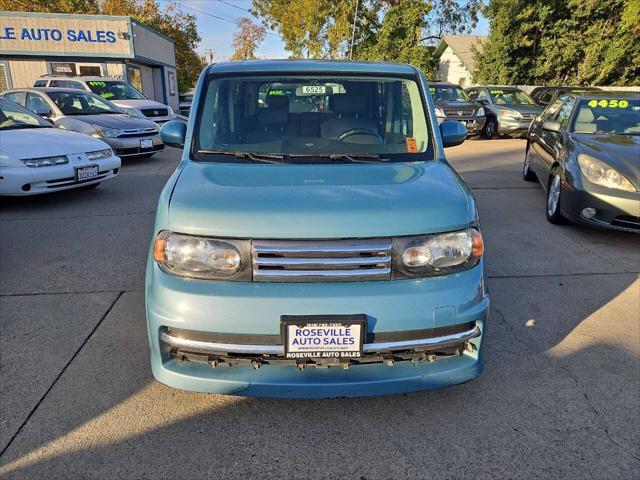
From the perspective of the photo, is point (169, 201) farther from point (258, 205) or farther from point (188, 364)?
point (188, 364)

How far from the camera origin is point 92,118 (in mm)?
10078

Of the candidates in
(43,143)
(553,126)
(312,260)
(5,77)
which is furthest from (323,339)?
(5,77)

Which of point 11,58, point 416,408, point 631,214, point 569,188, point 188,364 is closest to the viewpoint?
point 188,364

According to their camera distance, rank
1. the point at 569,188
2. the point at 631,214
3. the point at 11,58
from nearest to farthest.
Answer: the point at 631,214 < the point at 569,188 < the point at 11,58

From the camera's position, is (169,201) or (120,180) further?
(120,180)

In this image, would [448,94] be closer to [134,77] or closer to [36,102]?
[36,102]

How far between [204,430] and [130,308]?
1.66m

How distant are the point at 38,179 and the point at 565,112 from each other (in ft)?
24.6

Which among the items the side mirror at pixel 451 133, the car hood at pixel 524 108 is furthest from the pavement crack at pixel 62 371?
the car hood at pixel 524 108

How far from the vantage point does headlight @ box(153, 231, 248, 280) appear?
7.60 feet

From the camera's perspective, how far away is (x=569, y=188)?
565 cm

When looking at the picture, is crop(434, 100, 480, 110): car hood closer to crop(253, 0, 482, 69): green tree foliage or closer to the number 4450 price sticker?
the number 4450 price sticker

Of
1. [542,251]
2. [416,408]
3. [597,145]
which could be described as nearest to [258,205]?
[416,408]

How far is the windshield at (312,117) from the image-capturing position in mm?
3230
